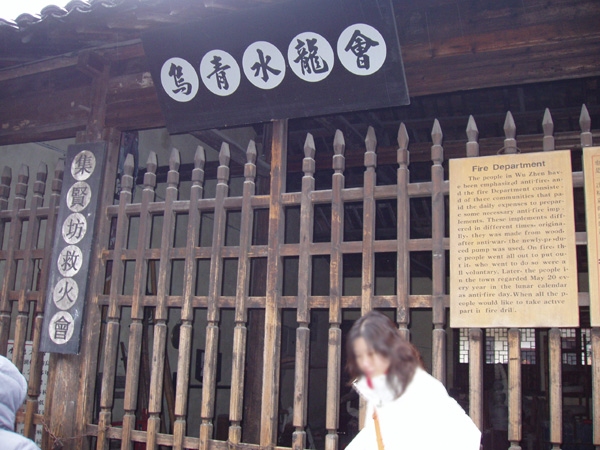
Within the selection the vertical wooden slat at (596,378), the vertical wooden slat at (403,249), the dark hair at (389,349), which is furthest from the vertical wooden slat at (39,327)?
the vertical wooden slat at (596,378)

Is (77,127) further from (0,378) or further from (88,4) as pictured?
(0,378)

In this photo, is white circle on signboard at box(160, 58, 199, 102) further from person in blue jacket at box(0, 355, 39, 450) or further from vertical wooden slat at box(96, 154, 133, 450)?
person in blue jacket at box(0, 355, 39, 450)

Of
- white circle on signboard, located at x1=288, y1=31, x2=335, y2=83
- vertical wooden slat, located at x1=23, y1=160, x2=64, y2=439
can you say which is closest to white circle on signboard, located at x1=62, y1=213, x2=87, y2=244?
vertical wooden slat, located at x1=23, y1=160, x2=64, y2=439

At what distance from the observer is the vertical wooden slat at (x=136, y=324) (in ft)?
16.4

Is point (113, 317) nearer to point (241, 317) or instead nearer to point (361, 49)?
point (241, 317)

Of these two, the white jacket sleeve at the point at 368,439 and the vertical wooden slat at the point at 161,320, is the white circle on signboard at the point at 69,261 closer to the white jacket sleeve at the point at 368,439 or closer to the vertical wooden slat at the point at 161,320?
the vertical wooden slat at the point at 161,320

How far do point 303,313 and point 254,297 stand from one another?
1.52ft

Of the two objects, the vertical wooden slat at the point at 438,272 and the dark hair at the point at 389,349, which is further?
the vertical wooden slat at the point at 438,272

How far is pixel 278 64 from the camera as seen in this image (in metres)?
4.95

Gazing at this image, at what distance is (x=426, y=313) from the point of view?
16312 mm

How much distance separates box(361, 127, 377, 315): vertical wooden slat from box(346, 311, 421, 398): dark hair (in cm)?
238

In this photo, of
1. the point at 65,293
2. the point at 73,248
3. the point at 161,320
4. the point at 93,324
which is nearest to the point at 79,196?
the point at 73,248

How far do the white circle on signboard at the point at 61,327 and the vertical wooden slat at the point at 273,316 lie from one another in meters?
1.91

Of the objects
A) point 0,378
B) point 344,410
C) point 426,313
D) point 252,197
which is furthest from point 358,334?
point 426,313
